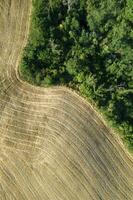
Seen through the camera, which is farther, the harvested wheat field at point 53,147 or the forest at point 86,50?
the forest at point 86,50

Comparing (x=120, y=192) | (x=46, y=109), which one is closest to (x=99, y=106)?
(x=46, y=109)

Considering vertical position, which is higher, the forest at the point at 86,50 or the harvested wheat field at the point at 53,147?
the forest at the point at 86,50

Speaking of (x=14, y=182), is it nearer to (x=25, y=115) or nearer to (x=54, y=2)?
(x=25, y=115)

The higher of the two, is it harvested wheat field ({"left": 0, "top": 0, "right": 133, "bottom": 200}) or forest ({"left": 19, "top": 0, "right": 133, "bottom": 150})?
forest ({"left": 19, "top": 0, "right": 133, "bottom": 150})

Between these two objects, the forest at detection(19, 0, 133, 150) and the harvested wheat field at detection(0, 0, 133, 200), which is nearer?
the harvested wheat field at detection(0, 0, 133, 200)
